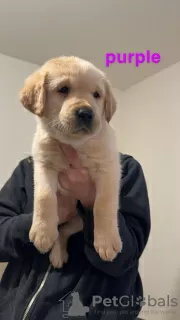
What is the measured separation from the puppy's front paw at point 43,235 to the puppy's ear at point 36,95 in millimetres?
293

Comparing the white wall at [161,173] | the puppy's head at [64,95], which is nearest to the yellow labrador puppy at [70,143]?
the puppy's head at [64,95]

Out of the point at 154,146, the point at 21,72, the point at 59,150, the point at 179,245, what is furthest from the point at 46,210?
the point at 21,72

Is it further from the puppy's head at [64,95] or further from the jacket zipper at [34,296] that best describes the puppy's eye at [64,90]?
the jacket zipper at [34,296]

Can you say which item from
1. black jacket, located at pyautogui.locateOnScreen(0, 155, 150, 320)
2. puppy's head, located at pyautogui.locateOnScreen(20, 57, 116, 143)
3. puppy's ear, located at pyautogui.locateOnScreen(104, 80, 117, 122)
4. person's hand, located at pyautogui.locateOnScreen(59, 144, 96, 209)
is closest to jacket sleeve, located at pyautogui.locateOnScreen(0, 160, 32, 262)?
black jacket, located at pyautogui.locateOnScreen(0, 155, 150, 320)

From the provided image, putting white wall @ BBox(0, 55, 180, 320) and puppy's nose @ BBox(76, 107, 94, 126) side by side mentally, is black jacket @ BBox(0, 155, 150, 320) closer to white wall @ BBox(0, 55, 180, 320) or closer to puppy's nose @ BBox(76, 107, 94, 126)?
puppy's nose @ BBox(76, 107, 94, 126)

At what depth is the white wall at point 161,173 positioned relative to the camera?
1867mm

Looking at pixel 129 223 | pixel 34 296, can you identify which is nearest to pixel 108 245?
pixel 129 223

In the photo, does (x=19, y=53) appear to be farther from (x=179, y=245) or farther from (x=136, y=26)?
(x=179, y=245)

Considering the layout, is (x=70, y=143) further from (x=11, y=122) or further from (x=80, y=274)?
(x=11, y=122)

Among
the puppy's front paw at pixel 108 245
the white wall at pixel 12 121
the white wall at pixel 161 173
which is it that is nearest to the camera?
the puppy's front paw at pixel 108 245

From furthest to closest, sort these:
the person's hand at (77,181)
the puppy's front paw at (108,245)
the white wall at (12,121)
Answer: the white wall at (12,121), the person's hand at (77,181), the puppy's front paw at (108,245)

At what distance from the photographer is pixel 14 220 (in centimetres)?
95

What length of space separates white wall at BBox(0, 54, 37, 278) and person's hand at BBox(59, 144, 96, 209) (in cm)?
113

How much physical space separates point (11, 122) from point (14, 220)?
4.03 ft
